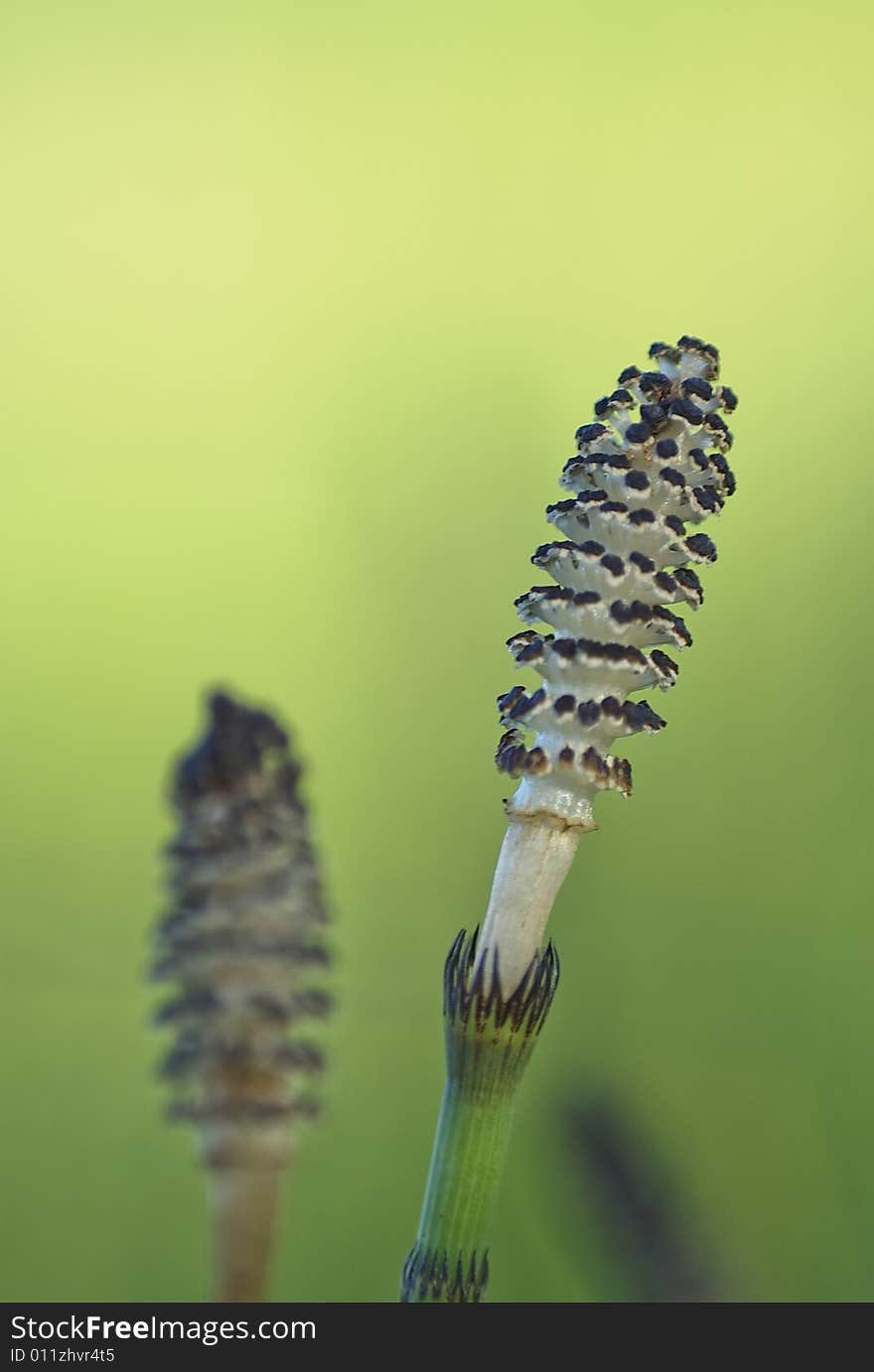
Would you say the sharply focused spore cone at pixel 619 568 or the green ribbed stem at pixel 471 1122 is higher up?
the sharply focused spore cone at pixel 619 568

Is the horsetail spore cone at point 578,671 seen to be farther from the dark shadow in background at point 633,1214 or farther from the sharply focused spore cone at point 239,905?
the dark shadow in background at point 633,1214

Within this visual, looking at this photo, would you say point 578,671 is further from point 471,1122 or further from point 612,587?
point 471,1122

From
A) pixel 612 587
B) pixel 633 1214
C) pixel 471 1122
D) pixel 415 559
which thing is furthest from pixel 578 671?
pixel 415 559

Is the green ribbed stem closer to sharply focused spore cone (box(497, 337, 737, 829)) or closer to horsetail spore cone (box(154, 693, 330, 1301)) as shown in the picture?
sharply focused spore cone (box(497, 337, 737, 829))

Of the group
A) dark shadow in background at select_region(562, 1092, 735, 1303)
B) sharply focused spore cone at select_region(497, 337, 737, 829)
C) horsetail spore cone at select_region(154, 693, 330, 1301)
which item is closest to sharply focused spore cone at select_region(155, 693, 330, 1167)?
horsetail spore cone at select_region(154, 693, 330, 1301)

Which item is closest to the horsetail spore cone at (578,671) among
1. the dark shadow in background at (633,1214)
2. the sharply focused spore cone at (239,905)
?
the sharply focused spore cone at (239,905)
